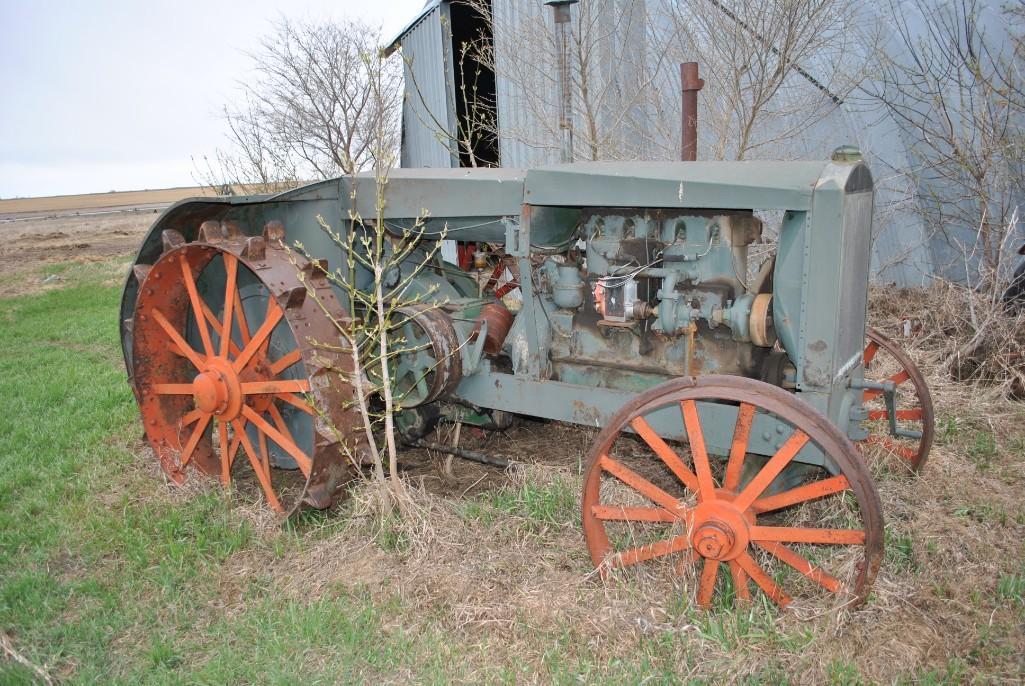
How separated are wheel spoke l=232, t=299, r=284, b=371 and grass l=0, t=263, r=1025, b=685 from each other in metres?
0.66

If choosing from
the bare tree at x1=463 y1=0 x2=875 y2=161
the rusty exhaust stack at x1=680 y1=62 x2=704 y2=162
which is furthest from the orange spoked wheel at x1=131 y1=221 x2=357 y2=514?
the bare tree at x1=463 y1=0 x2=875 y2=161

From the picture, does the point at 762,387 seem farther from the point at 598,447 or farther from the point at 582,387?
the point at 582,387

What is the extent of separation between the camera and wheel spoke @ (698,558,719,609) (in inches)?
99.3

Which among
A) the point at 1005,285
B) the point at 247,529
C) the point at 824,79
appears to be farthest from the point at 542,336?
the point at 824,79

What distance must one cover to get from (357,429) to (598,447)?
1.08m

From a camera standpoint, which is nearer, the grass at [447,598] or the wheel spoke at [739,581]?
the grass at [447,598]

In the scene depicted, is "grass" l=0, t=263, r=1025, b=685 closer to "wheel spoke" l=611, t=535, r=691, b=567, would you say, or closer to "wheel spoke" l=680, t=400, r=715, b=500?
"wheel spoke" l=611, t=535, r=691, b=567

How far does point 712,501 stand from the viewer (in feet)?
8.23

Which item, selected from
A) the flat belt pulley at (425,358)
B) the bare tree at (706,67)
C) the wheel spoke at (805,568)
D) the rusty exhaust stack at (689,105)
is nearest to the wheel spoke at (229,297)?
the flat belt pulley at (425,358)

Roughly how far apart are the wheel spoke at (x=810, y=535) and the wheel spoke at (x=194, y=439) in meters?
2.48

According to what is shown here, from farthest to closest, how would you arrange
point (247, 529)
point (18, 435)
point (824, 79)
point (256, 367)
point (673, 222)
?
point (824, 79), point (18, 435), point (256, 367), point (247, 529), point (673, 222)

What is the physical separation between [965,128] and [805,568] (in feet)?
14.2

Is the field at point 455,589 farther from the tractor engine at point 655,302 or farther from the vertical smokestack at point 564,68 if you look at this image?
the vertical smokestack at point 564,68

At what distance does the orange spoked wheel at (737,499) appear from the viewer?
2.32 m
